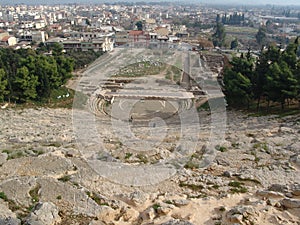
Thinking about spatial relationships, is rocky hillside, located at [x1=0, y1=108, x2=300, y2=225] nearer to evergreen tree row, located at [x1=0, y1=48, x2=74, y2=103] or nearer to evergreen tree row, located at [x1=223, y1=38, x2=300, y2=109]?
evergreen tree row, located at [x1=223, y1=38, x2=300, y2=109]

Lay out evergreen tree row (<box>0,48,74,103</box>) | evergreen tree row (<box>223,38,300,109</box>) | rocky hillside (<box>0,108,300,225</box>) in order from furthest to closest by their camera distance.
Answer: evergreen tree row (<box>0,48,74,103</box>) < evergreen tree row (<box>223,38,300,109</box>) < rocky hillside (<box>0,108,300,225</box>)

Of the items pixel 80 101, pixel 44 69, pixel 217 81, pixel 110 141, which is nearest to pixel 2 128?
pixel 110 141

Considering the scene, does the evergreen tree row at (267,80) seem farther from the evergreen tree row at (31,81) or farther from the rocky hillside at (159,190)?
Answer: the evergreen tree row at (31,81)

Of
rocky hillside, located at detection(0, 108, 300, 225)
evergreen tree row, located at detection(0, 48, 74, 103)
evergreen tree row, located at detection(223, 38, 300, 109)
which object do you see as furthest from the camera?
evergreen tree row, located at detection(0, 48, 74, 103)

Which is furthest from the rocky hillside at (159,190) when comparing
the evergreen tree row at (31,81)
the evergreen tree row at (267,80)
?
the evergreen tree row at (31,81)

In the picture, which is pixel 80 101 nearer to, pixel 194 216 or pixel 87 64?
pixel 87 64

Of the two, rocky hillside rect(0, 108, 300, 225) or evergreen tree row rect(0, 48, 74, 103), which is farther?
evergreen tree row rect(0, 48, 74, 103)

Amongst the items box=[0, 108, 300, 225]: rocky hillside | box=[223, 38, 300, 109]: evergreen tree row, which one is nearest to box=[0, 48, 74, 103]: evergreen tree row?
box=[0, 108, 300, 225]: rocky hillside
